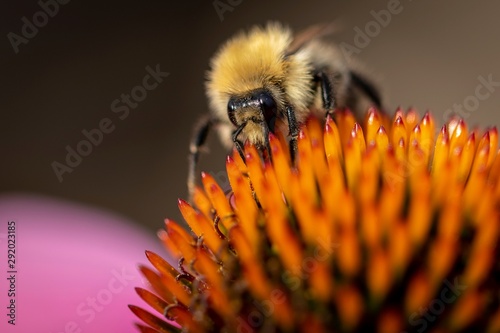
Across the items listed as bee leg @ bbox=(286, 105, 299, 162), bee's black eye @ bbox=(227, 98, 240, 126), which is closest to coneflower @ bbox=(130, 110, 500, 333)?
bee leg @ bbox=(286, 105, 299, 162)

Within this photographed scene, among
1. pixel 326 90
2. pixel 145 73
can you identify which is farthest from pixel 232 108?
pixel 145 73

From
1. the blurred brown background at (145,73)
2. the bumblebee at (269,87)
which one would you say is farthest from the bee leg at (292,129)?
the blurred brown background at (145,73)

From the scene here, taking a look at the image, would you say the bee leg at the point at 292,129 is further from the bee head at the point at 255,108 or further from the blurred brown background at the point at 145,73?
the blurred brown background at the point at 145,73

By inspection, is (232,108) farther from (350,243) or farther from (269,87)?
(350,243)

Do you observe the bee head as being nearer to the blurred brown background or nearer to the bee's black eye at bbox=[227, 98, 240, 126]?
the bee's black eye at bbox=[227, 98, 240, 126]

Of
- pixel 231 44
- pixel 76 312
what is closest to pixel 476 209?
pixel 231 44

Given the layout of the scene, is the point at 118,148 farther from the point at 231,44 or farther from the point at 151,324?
the point at 151,324
